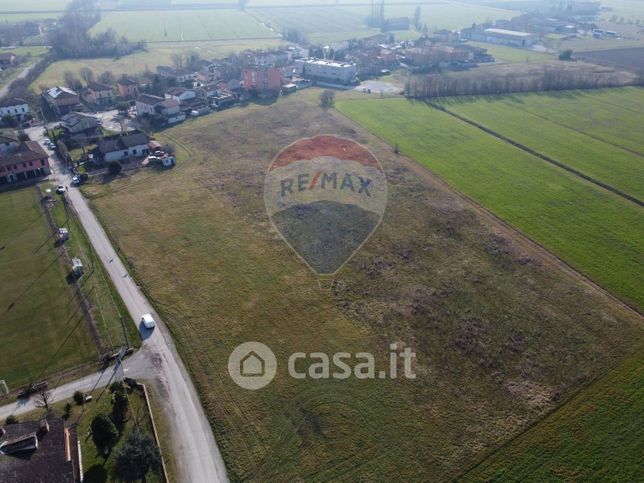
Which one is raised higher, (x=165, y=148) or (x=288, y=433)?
(x=165, y=148)

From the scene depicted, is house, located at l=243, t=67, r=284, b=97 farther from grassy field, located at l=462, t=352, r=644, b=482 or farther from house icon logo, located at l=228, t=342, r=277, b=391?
grassy field, located at l=462, t=352, r=644, b=482

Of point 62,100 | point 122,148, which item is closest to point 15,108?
point 62,100

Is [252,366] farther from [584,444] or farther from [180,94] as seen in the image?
[180,94]

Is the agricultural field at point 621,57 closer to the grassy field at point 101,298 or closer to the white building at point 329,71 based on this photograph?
the white building at point 329,71

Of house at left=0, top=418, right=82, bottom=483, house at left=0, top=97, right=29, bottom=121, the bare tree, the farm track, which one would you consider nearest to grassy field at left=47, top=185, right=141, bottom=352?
the bare tree

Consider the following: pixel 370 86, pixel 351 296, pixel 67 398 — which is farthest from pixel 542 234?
pixel 370 86

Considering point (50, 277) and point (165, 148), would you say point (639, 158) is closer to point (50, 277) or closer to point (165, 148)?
point (165, 148)
